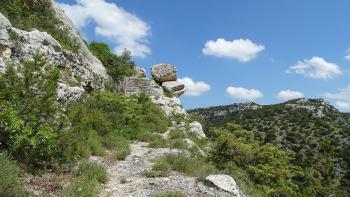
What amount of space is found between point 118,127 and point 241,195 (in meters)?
10.3

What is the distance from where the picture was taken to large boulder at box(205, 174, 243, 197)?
11.6 m

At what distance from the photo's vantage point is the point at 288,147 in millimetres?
66312

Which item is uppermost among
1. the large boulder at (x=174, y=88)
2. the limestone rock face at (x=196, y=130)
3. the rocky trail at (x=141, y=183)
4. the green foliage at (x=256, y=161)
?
the large boulder at (x=174, y=88)

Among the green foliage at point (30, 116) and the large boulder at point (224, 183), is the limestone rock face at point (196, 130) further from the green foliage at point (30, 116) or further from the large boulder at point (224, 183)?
the green foliage at point (30, 116)

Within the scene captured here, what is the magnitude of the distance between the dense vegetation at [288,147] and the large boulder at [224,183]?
2675 mm

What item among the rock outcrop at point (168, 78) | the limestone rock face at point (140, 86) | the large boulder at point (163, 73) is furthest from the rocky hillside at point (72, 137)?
the large boulder at point (163, 73)

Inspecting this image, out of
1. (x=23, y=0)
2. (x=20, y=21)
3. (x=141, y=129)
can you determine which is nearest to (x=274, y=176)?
(x=141, y=129)

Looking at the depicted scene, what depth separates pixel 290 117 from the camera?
266 feet

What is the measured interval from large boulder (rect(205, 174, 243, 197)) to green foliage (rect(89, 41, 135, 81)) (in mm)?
21953

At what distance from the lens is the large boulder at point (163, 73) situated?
37.4 metres

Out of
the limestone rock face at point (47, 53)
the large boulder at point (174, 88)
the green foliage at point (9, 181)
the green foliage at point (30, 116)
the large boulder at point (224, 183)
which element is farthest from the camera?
the large boulder at point (174, 88)

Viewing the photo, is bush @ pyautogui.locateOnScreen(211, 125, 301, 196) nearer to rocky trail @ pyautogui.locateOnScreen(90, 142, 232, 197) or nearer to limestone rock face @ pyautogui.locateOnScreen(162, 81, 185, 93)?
rocky trail @ pyautogui.locateOnScreen(90, 142, 232, 197)

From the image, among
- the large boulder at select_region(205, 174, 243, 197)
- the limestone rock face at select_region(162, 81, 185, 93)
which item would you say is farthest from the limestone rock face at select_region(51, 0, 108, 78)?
the large boulder at select_region(205, 174, 243, 197)

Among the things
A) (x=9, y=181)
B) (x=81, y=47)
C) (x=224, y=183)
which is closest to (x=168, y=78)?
(x=81, y=47)
